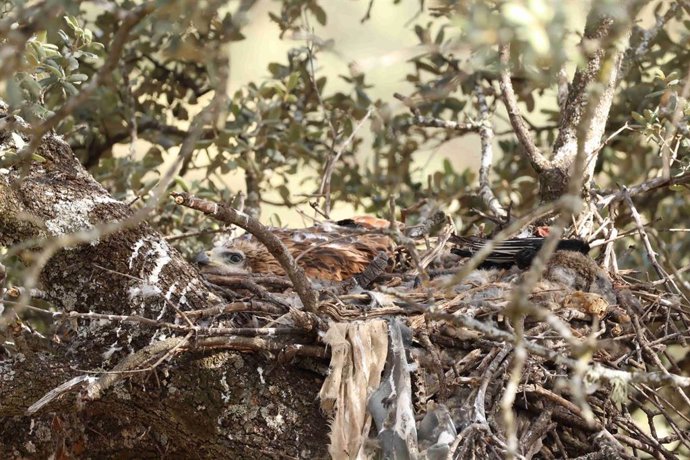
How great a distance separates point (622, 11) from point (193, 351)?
164cm

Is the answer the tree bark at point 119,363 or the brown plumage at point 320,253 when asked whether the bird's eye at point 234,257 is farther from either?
the tree bark at point 119,363

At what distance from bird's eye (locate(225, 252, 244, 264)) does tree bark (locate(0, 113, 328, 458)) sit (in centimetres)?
107

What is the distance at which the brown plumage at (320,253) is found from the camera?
13.5ft

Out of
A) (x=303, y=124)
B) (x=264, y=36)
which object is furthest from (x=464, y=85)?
(x=264, y=36)

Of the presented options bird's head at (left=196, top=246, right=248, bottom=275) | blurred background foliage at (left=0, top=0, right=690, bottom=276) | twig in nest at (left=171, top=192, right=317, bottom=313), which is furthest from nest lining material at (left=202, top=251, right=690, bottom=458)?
blurred background foliage at (left=0, top=0, right=690, bottom=276)

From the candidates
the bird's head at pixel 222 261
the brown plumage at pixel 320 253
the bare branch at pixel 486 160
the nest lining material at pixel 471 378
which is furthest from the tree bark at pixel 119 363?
the bare branch at pixel 486 160

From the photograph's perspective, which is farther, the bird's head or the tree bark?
the bird's head

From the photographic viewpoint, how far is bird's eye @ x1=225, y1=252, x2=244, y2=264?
165 inches

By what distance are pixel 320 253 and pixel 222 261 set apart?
1.35ft

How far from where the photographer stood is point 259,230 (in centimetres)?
261

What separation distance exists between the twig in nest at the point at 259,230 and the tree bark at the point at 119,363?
24cm

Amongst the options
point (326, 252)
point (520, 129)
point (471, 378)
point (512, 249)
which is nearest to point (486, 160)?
point (520, 129)

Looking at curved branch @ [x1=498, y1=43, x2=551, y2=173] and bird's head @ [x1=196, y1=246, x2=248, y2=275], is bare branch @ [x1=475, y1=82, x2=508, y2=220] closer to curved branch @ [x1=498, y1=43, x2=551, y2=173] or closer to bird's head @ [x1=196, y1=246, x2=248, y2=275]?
curved branch @ [x1=498, y1=43, x2=551, y2=173]

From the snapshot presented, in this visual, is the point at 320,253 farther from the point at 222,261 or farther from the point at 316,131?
the point at 316,131
